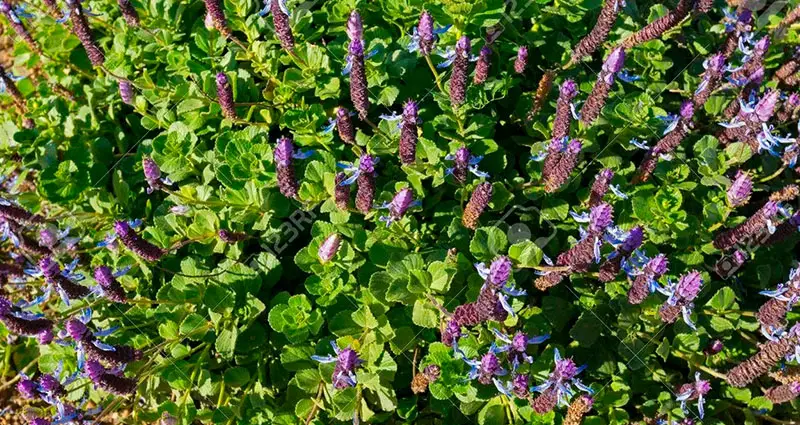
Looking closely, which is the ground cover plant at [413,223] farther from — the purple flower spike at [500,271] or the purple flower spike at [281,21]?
the purple flower spike at [500,271]

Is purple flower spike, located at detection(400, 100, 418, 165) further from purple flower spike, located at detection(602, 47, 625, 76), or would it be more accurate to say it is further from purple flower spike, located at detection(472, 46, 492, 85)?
purple flower spike, located at detection(602, 47, 625, 76)

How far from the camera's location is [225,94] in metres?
4.12

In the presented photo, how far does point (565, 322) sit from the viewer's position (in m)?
4.27

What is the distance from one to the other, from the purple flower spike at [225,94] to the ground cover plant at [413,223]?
0.05ft

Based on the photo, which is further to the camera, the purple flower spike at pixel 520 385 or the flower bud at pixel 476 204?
the flower bud at pixel 476 204

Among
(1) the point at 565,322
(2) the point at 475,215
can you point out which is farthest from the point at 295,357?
(1) the point at 565,322

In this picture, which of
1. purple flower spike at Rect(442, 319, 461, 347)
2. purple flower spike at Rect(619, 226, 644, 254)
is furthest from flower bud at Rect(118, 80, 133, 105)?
purple flower spike at Rect(619, 226, 644, 254)

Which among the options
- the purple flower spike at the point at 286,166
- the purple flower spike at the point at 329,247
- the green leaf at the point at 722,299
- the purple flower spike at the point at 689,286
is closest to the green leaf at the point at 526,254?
the purple flower spike at the point at 689,286

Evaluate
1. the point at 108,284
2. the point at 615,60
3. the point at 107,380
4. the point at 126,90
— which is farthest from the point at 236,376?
the point at 615,60

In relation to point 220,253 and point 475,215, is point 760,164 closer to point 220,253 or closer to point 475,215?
→ point 475,215

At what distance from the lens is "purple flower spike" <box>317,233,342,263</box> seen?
146 inches

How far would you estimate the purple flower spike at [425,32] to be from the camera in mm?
3730

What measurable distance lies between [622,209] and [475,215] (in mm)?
1077

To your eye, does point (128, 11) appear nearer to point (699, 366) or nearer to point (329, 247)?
point (329, 247)
